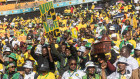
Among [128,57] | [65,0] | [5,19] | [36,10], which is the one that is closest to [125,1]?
[65,0]

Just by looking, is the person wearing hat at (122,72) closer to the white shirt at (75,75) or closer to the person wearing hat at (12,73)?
the white shirt at (75,75)

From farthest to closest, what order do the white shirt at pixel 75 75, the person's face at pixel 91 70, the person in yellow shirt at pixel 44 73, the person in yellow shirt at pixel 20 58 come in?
1. the person in yellow shirt at pixel 20 58
2. the person in yellow shirt at pixel 44 73
3. the person's face at pixel 91 70
4. the white shirt at pixel 75 75

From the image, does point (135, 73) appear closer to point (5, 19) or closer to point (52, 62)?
point (52, 62)

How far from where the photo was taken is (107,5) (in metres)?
20.3

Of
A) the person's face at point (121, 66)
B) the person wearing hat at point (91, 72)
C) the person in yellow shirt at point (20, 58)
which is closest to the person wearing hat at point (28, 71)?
the person wearing hat at point (91, 72)

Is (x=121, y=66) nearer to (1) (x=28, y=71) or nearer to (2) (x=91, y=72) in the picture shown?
(2) (x=91, y=72)

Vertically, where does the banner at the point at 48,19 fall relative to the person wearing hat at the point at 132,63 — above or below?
above

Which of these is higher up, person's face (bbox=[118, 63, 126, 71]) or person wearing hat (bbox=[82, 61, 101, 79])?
person's face (bbox=[118, 63, 126, 71])

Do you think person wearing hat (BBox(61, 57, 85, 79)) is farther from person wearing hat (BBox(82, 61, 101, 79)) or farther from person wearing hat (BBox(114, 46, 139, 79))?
person wearing hat (BBox(114, 46, 139, 79))

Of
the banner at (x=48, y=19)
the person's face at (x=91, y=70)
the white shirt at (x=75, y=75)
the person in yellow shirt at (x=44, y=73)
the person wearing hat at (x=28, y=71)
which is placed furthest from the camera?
the banner at (x=48, y=19)

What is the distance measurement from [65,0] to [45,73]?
2080 cm

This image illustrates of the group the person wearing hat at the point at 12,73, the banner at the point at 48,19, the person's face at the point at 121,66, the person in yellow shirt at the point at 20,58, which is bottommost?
Result: the person in yellow shirt at the point at 20,58

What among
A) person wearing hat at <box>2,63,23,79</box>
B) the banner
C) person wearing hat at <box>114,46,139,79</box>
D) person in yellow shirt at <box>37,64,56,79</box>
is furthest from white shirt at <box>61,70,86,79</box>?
the banner

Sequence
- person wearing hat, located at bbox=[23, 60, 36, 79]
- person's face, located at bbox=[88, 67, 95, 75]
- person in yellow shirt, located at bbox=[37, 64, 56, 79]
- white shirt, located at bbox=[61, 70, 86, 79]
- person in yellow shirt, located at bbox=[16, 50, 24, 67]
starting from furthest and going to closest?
1. person in yellow shirt, located at bbox=[16, 50, 24, 67]
2. person wearing hat, located at bbox=[23, 60, 36, 79]
3. person in yellow shirt, located at bbox=[37, 64, 56, 79]
4. person's face, located at bbox=[88, 67, 95, 75]
5. white shirt, located at bbox=[61, 70, 86, 79]
